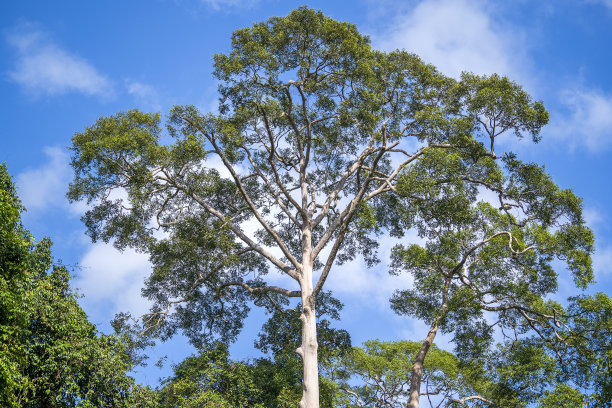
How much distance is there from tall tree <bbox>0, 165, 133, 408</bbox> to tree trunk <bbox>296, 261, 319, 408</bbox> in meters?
4.13

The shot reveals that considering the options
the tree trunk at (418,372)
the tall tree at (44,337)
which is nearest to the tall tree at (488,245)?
the tree trunk at (418,372)

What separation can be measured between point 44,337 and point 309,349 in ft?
19.4

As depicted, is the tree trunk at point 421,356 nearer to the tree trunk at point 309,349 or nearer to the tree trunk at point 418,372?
the tree trunk at point 418,372

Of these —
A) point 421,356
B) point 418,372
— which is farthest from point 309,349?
point 421,356

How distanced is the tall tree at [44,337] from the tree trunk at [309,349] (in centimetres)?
413

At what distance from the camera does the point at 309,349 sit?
48.1ft

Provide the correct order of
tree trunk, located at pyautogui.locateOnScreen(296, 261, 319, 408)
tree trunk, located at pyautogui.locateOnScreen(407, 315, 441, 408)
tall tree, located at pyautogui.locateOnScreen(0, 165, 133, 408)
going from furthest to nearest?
tree trunk, located at pyautogui.locateOnScreen(407, 315, 441, 408) < tree trunk, located at pyautogui.locateOnScreen(296, 261, 319, 408) < tall tree, located at pyautogui.locateOnScreen(0, 165, 133, 408)

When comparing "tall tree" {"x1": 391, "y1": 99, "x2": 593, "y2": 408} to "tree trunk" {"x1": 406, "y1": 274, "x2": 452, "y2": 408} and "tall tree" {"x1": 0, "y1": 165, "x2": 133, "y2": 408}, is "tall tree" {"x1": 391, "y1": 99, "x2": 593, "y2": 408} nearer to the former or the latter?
"tree trunk" {"x1": 406, "y1": 274, "x2": 452, "y2": 408}

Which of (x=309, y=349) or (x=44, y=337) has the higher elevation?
(x=309, y=349)

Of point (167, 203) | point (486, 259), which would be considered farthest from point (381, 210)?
point (167, 203)

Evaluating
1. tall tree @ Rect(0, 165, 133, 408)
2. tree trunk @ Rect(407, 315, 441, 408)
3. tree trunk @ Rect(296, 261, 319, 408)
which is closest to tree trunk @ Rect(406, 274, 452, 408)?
tree trunk @ Rect(407, 315, 441, 408)

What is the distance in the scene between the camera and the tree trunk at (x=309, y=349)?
1403 centimetres

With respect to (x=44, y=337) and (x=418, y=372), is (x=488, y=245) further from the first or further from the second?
(x=44, y=337)

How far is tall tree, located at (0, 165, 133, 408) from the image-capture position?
12359 mm
